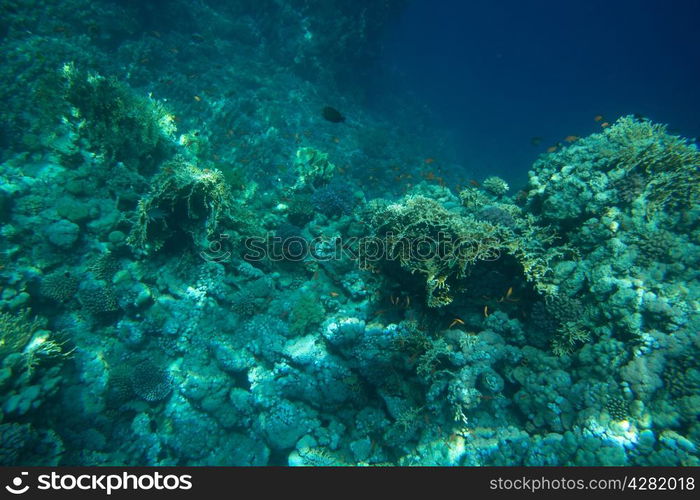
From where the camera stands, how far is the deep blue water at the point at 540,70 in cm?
5844

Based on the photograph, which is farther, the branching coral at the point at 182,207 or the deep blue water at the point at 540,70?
the deep blue water at the point at 540,70

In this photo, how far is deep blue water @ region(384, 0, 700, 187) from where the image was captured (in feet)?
192

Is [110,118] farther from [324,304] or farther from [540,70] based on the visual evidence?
[540,70]

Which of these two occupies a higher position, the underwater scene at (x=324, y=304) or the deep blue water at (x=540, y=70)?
the deep blue water at (x=540, y=70)

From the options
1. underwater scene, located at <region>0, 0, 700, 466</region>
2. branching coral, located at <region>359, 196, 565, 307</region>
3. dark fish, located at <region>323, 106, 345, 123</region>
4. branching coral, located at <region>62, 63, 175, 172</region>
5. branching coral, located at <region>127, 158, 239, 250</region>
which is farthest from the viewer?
dark fish, located at <region>323, 106, 345, 123</region>

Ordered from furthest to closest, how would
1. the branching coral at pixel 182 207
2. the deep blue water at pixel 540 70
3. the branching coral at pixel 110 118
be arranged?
the deep blue water at pixel 540 70 → the branching coral at pixel 110 118 → the branching coral at pixel 182 207

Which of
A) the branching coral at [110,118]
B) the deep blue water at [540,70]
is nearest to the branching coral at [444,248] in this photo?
the branching coral at [110,118]

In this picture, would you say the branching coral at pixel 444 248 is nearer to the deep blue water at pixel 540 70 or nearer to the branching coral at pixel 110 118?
the branching coral at pixel 110 118

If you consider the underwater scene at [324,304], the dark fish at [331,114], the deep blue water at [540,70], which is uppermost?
the deep blue water at [540,70]

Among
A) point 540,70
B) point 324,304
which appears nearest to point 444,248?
point 324,304

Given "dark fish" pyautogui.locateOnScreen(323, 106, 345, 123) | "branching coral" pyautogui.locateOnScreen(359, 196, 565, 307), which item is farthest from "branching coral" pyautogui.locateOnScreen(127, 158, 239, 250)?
"branching coral" pyautogui.locateOnScreen(359, 196, 565, 307)

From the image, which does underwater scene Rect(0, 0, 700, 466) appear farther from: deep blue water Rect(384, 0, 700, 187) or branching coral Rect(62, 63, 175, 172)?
deep blue water Rect(384, 0, 700, 187)

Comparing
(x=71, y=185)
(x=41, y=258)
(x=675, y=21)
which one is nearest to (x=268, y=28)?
(x=71, y=185)

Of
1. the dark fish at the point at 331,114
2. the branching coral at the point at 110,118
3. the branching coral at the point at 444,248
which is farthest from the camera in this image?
the dark fish at the point at 331,114
